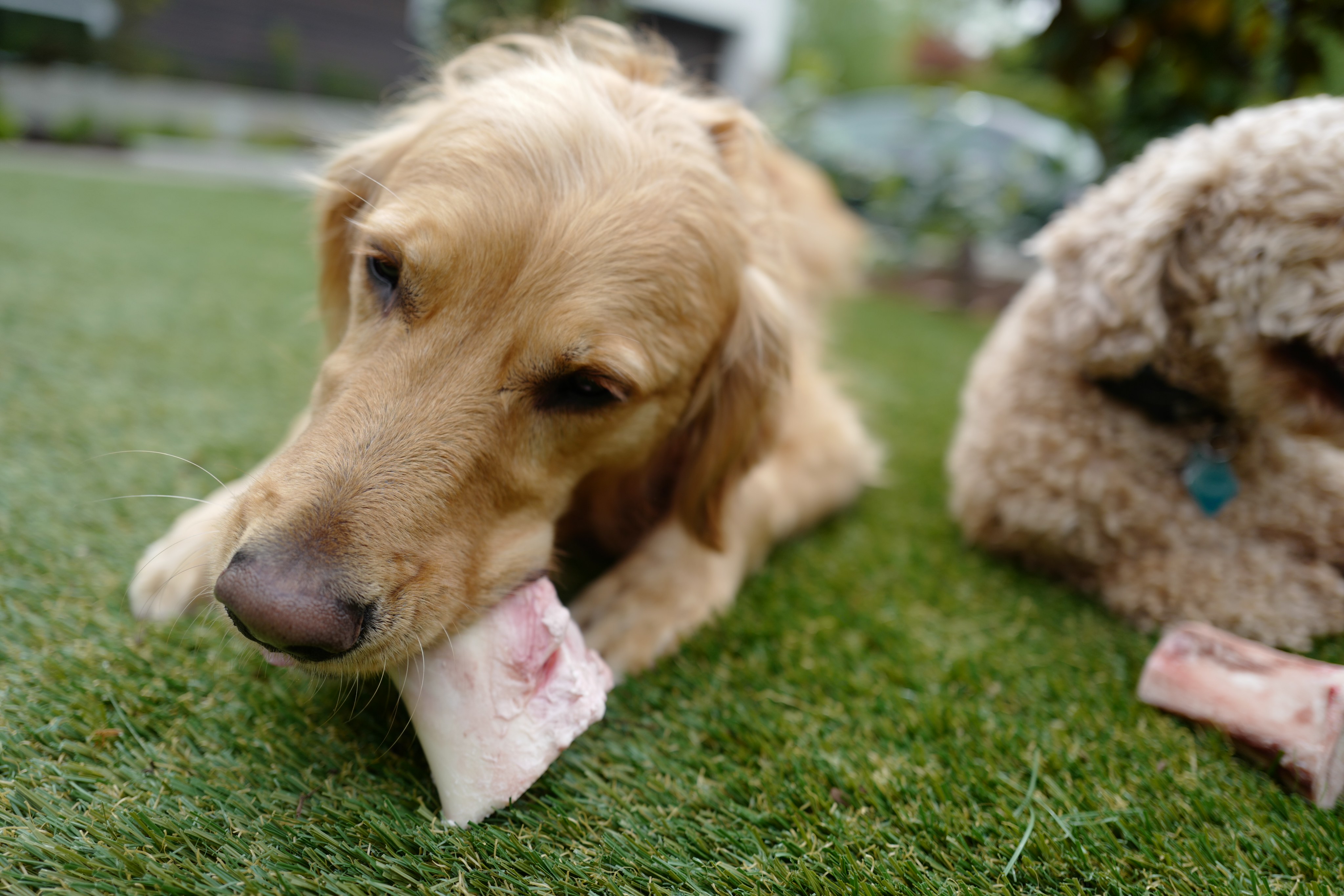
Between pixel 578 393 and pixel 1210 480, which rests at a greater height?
pixel 578 393

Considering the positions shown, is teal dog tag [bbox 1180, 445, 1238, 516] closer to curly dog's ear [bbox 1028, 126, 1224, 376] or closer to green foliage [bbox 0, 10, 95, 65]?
curly dog's ear [bbox 1028, 126, 1224, 376]

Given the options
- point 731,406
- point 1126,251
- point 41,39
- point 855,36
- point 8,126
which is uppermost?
point 1126,251

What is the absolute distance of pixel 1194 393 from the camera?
2.31 m

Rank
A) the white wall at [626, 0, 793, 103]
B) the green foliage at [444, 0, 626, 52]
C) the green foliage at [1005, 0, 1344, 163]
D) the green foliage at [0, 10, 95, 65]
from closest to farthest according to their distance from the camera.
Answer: the green foliage at [1005, 0, 1344, 163], the green foliage at [444, 0, 626, 52], the green foliage at [0, 10, 95, 65], the white wall at [626, 0, 793, 103]

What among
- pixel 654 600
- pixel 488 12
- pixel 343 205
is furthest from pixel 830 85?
pixel 654 600

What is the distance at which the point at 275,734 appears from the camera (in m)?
1.55

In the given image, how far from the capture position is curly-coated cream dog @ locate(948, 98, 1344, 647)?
2053 mm

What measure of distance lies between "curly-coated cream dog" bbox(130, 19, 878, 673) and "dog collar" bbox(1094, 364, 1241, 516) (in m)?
0.97

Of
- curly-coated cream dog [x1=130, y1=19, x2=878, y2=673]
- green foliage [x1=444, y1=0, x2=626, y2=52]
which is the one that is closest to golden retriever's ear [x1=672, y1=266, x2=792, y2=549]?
curly-coated cream dog [x1=130, y1=19, x2=878, y2=673]

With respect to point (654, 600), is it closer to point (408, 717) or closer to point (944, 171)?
point (408, 717)

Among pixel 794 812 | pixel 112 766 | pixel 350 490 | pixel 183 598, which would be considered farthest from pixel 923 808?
pixel 183 598

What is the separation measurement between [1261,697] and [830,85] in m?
13.0

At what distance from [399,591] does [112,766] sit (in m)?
0.57

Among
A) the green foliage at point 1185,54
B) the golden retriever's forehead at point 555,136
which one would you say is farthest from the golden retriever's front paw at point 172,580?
the green foliage at point 1185,54
